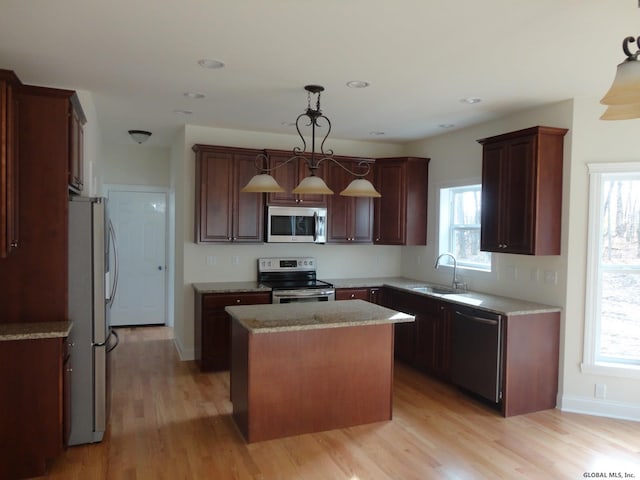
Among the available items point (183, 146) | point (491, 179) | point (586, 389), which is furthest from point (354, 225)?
point (586, 389)

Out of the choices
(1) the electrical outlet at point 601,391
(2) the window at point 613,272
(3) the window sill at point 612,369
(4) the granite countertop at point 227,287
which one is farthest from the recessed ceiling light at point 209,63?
(1) the electrical outlet at point 601,391

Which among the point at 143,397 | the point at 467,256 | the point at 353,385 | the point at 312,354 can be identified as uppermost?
the point at 467,256

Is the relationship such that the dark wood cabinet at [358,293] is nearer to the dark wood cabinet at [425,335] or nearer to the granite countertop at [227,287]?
the dark wood cabinet at [425,335]

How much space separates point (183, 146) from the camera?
17.1ft

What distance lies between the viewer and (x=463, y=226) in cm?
520

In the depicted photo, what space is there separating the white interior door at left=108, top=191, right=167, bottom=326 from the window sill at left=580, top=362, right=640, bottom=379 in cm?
553

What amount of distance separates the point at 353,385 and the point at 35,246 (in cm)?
240

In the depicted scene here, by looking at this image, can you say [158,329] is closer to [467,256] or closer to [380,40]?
[467,256]

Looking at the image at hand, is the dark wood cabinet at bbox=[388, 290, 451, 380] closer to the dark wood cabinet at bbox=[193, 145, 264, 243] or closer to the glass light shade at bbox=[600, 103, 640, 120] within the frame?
the dark wood cabinet at bbox=[193, 145, 264, 243]

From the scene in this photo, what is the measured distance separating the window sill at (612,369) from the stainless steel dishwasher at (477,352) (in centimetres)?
75

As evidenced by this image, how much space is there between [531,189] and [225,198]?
3028 mm

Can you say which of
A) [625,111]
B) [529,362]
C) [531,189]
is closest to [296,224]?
[531,189]

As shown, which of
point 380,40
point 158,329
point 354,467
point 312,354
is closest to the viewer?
point 380,40

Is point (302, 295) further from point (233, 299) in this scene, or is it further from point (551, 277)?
point (551, 277)
